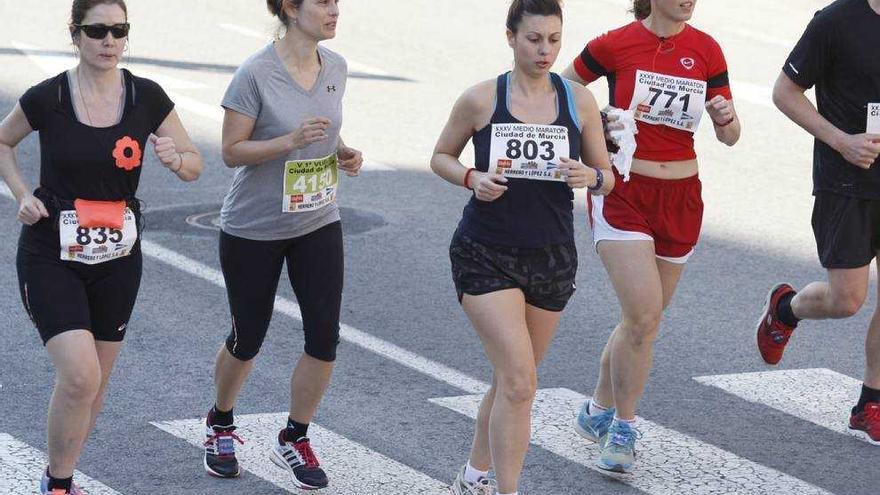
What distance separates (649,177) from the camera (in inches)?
269

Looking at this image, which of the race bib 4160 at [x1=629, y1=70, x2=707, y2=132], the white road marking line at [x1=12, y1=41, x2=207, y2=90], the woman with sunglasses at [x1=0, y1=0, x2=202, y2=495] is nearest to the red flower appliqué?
the woman with sunglasses at [x1=0, y1=0, x2=202, y2=495]

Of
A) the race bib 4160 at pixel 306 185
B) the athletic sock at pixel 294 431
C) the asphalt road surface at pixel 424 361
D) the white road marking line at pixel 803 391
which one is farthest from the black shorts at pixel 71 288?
the white road marking line at pixel 803 391

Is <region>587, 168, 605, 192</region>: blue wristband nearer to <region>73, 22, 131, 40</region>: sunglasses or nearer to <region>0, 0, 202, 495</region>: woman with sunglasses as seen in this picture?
<region>0, 0, 202, 495</region>: woman with sunglasses

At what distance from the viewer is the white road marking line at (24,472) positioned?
6168mm

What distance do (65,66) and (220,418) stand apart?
10.5 m

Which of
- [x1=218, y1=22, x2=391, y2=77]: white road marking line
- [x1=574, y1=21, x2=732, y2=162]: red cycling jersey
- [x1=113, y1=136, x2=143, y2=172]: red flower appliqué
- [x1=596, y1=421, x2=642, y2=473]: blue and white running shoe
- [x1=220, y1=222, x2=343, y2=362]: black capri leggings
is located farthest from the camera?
[x1=218, y1=22, x2=391, y2=77]: white road marking line

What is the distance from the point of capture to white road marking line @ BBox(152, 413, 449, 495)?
21.2 ft

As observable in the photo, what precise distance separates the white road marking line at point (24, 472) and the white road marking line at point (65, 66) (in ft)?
30.6

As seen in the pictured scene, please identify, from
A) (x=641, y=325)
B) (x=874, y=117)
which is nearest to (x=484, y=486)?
(x=641, y=325)

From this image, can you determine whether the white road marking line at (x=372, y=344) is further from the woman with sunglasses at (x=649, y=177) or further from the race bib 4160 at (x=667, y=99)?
the race bib 4160 at (x=667, y=99)

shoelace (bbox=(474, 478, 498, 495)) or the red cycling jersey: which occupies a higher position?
the red cycling jersey

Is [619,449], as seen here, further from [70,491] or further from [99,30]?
[99,30]

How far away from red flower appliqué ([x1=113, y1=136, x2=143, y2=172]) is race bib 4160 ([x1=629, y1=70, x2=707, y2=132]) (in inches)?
84.1

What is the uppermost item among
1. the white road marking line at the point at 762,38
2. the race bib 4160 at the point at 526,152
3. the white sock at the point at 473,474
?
the race bib 4160 at the point at 526,152
